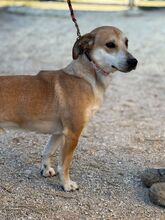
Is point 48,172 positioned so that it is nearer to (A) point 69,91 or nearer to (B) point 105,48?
(A) point 69,91

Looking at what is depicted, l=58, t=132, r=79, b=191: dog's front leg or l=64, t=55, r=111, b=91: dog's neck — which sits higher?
l=64, t=55, r=111, b=91: dog's neck

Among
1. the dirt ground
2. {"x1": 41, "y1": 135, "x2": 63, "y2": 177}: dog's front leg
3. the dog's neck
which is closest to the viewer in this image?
the dirt ground

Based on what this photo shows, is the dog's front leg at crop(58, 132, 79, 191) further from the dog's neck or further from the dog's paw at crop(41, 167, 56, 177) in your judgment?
the dog's neck

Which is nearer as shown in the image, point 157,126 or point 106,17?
point 157,126

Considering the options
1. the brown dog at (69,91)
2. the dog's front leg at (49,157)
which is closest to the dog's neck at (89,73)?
the brown dog at (69,91)

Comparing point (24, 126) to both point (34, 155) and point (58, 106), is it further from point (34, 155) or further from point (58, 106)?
point (34, 155)

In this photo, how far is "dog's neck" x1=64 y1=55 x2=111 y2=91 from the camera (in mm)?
4242

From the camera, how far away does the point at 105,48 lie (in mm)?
4160

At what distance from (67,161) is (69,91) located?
0.64 m

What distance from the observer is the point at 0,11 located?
15.5m

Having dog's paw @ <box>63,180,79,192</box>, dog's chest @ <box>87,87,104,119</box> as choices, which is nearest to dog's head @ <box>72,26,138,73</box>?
dog's chest @ <box>87,87,104,119</box>

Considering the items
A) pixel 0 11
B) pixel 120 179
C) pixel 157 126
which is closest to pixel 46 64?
pixel 157 126

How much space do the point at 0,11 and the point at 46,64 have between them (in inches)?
275

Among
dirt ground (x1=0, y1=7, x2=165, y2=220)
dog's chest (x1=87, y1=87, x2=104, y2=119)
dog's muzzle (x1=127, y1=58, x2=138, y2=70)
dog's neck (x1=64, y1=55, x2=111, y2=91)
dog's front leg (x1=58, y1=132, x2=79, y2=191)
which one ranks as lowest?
dirt ground (x1=0, y1=7, x2=165, y2=220)
